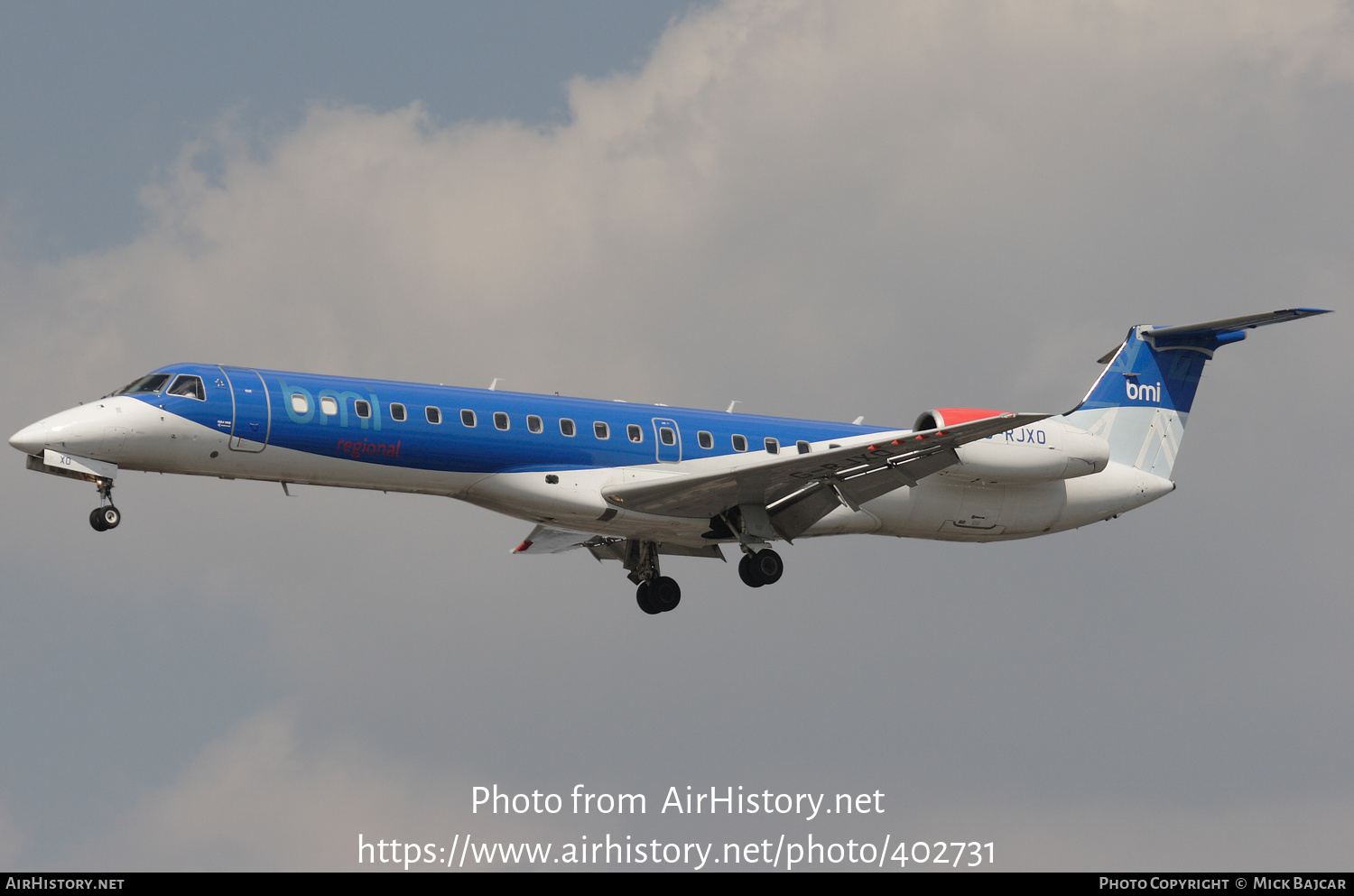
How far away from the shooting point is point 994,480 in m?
33.5

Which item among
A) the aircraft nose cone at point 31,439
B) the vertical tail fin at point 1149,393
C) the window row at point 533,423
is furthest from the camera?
the vertical tail fin at point 1149,393

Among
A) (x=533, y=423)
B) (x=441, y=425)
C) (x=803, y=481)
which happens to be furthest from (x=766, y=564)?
(x=441, y=425)

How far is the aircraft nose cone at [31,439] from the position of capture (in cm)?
2711

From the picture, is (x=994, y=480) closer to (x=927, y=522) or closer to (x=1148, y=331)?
(x=927, y=522)

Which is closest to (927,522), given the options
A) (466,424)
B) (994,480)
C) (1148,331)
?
(994,480)

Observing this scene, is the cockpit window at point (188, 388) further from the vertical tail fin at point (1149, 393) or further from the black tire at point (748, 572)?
the vertical tail fin at point (1149, 393)

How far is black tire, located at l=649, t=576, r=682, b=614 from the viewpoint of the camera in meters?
34.8

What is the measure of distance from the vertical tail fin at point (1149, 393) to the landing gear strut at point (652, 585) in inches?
352

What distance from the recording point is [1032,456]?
3316 cm

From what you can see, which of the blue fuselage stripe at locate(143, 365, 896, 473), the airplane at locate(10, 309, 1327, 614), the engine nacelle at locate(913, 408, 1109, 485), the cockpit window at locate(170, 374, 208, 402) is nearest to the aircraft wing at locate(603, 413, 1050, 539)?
the airplane at locate(10, 309, 1327, 614)

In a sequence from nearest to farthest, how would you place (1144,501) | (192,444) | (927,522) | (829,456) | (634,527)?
(192,444) → (829,456) → (634,527) → (927,522) → (1144,501)

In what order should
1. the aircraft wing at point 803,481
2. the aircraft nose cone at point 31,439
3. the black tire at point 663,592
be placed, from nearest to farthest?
the aircraft nose cone at point 31,439, the aircraft wing at point 803,481, the black tire at point 663,592

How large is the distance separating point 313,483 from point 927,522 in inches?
464

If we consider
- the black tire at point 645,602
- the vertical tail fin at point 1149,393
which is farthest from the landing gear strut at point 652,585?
the vertical tail fin at point 1149,393
